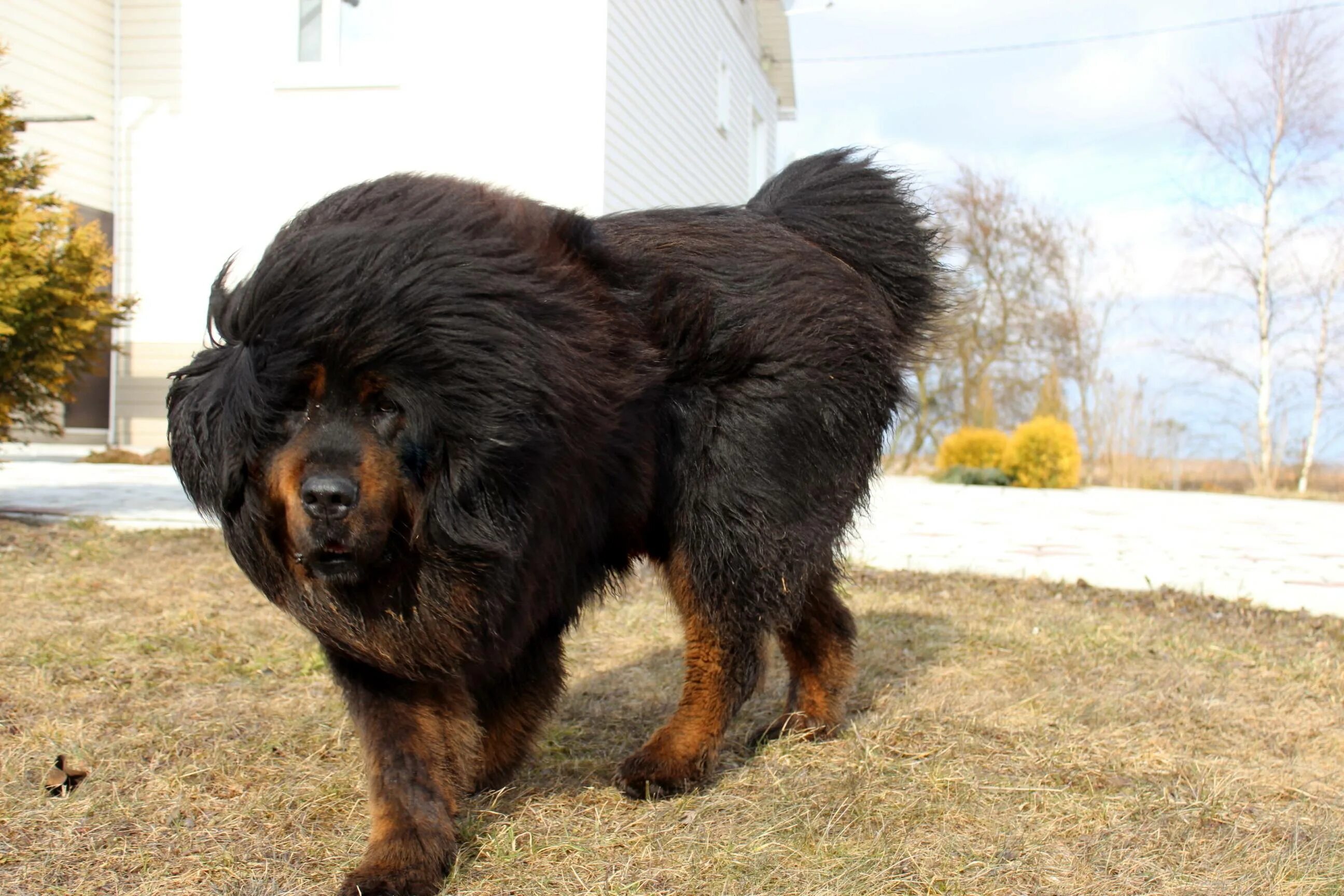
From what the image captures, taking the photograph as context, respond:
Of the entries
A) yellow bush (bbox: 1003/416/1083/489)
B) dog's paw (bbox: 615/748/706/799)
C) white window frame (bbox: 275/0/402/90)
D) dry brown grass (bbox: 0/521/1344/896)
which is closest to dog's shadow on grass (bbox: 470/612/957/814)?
dry brown grass (bbox: 0/521/1344/896)

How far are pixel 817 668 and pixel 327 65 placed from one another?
9.76 metres

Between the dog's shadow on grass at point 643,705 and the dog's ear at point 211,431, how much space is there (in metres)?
1.17

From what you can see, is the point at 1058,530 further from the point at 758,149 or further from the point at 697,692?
the point at 758,149

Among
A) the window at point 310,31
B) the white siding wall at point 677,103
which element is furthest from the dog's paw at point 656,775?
the window at point 310,31

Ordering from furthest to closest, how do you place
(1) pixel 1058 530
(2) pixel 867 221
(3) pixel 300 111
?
(3) pixel 300 111, (1) pixel 1058 530, (2) pixel 867 221

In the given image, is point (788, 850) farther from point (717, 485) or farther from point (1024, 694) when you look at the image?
point (1024, 694)

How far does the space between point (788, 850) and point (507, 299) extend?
1511 millimetres

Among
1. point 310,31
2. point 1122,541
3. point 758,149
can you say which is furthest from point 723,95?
point 1122,541

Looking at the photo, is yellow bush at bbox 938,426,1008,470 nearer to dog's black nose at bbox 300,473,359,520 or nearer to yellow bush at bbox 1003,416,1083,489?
yellow bush at bbox 1003,416,1083,489

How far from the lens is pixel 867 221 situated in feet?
11.3

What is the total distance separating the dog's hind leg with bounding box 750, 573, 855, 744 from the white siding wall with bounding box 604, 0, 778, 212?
8.06 metres

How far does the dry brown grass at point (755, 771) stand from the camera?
8.54ft

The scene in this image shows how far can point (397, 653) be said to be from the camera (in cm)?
249

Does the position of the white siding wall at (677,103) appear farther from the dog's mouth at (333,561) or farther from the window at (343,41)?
the dog's mouth at (333,561)
